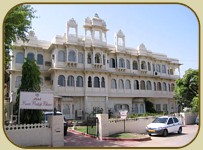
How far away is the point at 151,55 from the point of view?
34.9m

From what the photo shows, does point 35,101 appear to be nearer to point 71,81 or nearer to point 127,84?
point 71,81

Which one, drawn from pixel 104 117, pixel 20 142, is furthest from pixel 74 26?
pixel 20 142

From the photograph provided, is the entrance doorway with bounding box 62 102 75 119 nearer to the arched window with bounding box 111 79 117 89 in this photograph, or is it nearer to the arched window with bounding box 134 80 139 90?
the arched window with bounding box 111 79 117 89

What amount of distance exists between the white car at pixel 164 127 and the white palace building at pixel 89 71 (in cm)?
1257

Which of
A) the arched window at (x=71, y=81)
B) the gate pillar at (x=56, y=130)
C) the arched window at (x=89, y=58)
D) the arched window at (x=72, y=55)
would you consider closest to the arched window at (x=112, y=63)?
the arched window at (x=89, y=58)

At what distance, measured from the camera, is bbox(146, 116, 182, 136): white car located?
14.5 metres

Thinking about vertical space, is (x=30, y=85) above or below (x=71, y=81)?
below

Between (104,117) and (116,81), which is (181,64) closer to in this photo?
(116,81)

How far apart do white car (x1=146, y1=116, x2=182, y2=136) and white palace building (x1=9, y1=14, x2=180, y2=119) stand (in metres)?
12.6

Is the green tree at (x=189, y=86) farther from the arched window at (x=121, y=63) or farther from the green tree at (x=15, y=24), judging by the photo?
the green tree at (x=15, y=24)

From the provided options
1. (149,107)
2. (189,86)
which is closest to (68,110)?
(149,107)

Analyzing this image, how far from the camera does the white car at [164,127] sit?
14.5 metres

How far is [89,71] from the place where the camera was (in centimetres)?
2767

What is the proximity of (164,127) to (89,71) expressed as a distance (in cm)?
1457
